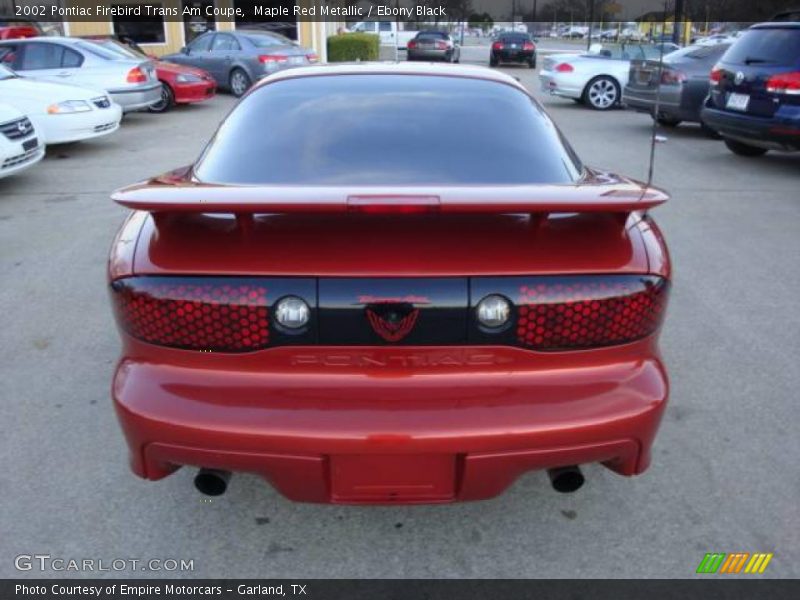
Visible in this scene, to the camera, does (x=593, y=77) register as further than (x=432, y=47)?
No

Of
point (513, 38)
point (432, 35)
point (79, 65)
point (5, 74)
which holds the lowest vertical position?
point (5, 74)

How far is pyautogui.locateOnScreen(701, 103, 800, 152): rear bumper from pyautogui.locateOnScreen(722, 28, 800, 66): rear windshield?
60cm

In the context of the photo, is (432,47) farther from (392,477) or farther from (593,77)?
(392,477)

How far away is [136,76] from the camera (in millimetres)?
12781

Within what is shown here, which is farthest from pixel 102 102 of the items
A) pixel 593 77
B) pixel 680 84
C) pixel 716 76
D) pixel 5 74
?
pixel 593 77

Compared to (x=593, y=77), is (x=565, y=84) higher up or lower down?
lower down

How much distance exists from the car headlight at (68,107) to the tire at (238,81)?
692 centimetres

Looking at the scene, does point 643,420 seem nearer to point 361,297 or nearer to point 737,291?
point 361,297

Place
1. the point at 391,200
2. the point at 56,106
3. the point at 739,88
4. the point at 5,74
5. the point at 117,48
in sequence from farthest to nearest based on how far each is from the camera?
the point at 117,48 → the point at 5,74 → the point at 56,106 → the point at 739,88 → the point at 391,200

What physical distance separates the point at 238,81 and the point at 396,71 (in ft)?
47.2

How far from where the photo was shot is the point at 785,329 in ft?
14.6

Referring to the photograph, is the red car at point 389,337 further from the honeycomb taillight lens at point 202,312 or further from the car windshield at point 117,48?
the car windshield at point 117,48

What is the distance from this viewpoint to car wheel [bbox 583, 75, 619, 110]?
587 inches
